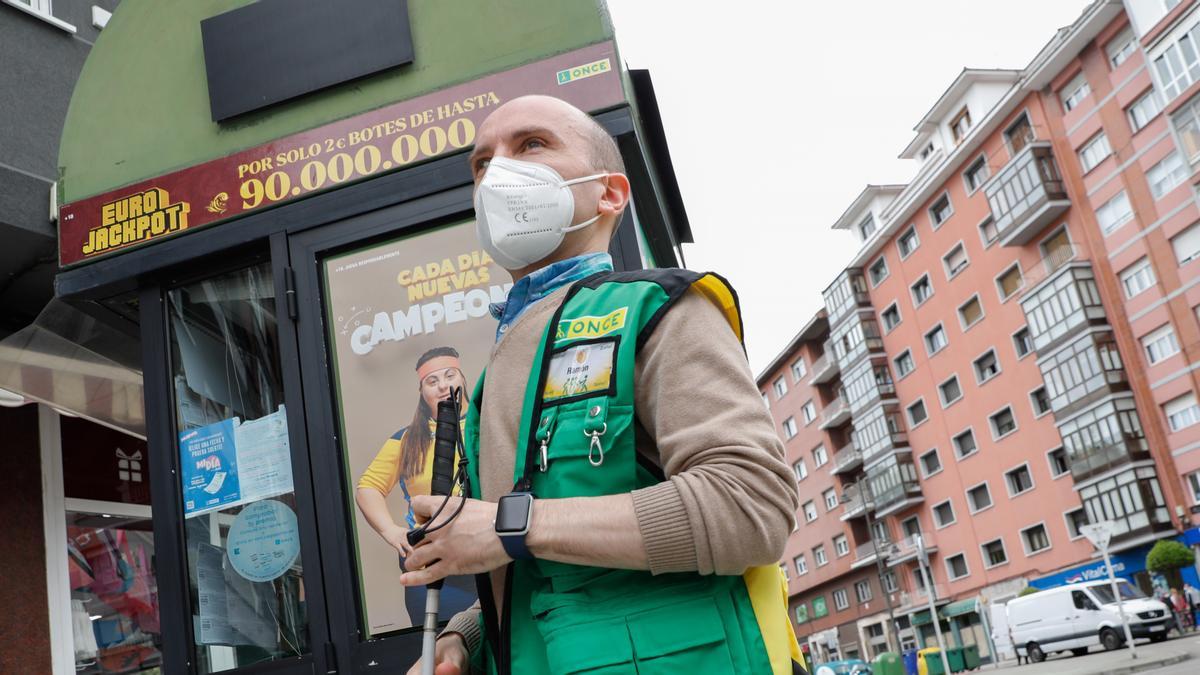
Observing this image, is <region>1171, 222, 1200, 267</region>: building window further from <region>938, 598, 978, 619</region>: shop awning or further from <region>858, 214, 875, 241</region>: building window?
<region>858, 214, 875, 241</region>: building window

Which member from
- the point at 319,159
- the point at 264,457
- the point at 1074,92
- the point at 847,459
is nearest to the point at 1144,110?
the point at 1074,92

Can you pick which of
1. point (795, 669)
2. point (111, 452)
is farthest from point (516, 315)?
point (111, 452)

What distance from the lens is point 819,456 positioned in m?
62.1

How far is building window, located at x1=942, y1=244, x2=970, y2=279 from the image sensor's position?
45.6 metres

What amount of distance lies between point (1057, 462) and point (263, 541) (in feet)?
136

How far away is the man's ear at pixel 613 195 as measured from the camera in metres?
2.08

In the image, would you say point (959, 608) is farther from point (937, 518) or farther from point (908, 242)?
point (908, 242)

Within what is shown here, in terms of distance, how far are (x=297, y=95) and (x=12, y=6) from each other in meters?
2.87

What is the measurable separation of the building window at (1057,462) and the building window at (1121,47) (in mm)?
14868

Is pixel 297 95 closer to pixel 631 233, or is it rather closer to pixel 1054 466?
pixel 631 233

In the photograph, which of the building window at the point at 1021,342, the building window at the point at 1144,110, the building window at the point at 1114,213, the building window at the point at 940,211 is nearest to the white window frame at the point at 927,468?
the building window at the point at 1021,342

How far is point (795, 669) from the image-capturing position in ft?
5.07

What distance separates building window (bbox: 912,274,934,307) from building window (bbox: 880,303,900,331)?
1.29 m


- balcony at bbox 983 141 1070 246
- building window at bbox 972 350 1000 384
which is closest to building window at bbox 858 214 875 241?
building window at bbox 972 350 1000 384
